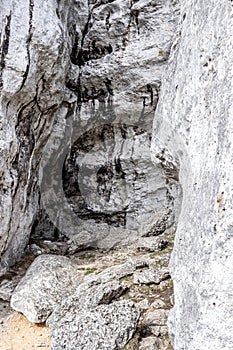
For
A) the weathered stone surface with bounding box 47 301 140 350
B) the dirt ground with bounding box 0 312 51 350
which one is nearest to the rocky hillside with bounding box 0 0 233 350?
the weathered stone surface with bounding box 47 301 140 350

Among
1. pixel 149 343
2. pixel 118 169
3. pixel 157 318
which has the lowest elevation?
pixel 149 343

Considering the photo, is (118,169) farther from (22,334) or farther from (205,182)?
(205,182)

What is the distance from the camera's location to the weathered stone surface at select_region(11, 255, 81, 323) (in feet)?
14.1

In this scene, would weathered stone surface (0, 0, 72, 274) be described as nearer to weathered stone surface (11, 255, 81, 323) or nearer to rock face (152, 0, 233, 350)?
weathered stone surface (11, 255, 81, 323)

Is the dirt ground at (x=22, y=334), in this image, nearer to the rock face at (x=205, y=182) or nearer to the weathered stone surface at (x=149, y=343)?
the weathered stone surface at (x=149, y=343)

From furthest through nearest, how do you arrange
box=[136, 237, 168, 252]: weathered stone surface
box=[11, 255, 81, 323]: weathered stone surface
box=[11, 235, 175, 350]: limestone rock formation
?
box=[136, 237, 168, 252]: weathered stone surface, box=[11, 255, 81, 323]: weathered stone surface, box=[11, 235, 175, 350]: limestone rock formation

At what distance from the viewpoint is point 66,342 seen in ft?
12.0

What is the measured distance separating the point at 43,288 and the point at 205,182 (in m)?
2.72

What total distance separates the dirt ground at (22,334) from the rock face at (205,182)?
165 cm

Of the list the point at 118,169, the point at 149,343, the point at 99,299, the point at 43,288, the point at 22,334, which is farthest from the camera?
the point at 118,169

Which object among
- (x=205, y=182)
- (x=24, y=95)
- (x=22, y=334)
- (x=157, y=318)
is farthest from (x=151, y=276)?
(x=24, y=95)

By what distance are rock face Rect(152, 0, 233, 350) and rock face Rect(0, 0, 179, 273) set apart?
5.13 feet

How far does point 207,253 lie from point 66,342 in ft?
6.40

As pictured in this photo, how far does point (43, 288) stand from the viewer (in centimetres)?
452
